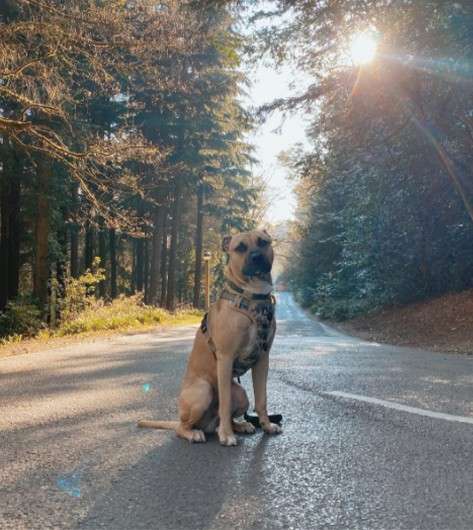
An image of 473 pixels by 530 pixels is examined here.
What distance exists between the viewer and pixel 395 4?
36.0ft

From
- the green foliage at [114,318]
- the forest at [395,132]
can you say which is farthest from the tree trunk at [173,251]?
the forest at [395,132]

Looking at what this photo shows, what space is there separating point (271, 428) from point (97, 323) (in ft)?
48.6

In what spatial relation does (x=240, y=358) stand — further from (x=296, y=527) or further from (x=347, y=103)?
(x=347, y=103)

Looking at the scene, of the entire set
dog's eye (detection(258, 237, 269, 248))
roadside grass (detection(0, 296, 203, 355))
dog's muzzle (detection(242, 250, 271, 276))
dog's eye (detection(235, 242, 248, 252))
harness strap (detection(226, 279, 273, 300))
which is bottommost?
roadside grass (detection(0, 296, 203, 355))

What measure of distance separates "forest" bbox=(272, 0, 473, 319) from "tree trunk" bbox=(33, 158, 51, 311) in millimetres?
8428

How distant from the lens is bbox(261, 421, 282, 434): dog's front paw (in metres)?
4.13

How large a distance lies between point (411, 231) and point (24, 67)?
16.9 m

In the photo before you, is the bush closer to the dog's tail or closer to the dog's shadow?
the dog's tail

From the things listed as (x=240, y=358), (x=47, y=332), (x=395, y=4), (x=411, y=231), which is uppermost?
(x=395, y=4)

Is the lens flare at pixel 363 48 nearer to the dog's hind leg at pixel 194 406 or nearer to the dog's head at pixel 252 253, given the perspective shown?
the dog's head at pixel 252 253

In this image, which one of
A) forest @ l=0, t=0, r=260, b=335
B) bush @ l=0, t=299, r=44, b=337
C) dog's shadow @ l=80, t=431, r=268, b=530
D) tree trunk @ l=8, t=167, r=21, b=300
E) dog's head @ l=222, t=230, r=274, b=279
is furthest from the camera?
tree trunk @ l=8, t=167, r=21, b=300

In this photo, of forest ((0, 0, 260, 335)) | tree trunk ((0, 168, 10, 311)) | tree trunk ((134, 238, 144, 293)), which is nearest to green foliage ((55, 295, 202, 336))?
forest ((0, 0, 260, 335))

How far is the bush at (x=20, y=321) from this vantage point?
53.8 ft

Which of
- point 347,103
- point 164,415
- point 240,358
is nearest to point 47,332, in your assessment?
point 347,103
